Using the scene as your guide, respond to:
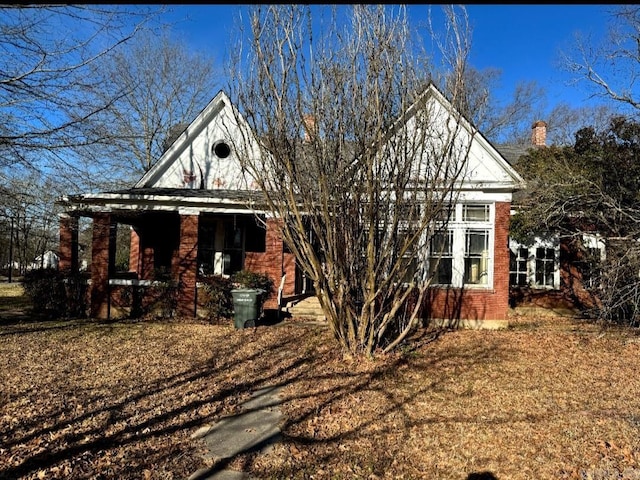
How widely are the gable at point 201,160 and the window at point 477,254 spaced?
6908 mm

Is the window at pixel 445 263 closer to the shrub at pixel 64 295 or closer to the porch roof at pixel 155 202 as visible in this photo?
the porch roof at pixel 155 202

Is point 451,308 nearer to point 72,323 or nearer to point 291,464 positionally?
point 291,464

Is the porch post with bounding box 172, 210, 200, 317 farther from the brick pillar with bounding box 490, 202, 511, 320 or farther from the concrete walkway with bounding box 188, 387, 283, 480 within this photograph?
the brick pillar with bounding box 490, 202, 511, 320

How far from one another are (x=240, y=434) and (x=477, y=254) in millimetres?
8523

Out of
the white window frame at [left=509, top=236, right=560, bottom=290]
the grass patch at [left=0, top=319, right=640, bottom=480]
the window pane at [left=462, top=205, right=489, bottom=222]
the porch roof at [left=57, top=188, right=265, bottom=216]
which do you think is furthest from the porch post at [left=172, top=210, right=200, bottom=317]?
the white window frame at [left=509, top=236, right=560, bottom=290]

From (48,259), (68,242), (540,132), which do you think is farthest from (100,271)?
(48,259)

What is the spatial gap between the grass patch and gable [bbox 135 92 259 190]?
549 cm

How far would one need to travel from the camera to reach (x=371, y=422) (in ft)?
16.5

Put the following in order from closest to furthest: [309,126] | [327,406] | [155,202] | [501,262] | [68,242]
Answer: [327,406] < [309,126] < [501,262] < [155,202] < [68,242]

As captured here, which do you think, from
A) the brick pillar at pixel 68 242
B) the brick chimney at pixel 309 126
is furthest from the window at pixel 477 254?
the brick pillar at pixel 68 242

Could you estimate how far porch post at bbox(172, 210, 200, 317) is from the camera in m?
11.8

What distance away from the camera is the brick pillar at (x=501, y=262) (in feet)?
37.1

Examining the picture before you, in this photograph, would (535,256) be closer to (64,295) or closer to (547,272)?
(547,272)

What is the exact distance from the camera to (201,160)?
1365cm
